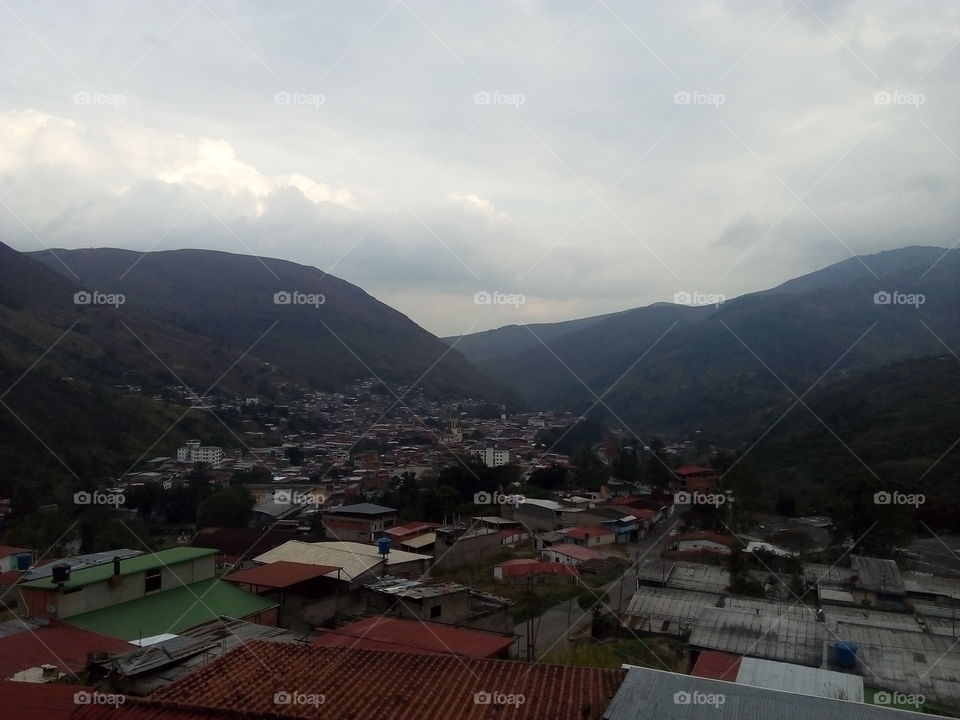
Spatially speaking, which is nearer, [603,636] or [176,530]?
[603,636]

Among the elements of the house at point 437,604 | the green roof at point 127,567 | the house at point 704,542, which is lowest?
the house at point 704,542

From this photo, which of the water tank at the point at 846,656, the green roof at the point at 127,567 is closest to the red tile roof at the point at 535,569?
the green roof at the point at 127,567

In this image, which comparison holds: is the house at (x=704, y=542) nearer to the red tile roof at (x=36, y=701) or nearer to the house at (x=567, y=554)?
the house at (x=567, y=554)

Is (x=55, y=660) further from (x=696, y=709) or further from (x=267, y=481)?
(x=267, y=481)

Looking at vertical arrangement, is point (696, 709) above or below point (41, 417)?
below


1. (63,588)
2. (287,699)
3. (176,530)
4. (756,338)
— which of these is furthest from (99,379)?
(756,338)

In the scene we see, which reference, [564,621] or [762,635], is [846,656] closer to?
[762,635]

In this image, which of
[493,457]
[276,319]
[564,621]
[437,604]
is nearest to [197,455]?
[493,457]

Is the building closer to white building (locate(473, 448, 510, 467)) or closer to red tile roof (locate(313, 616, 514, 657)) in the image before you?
white building (locate(473, 448, 510, 467))
